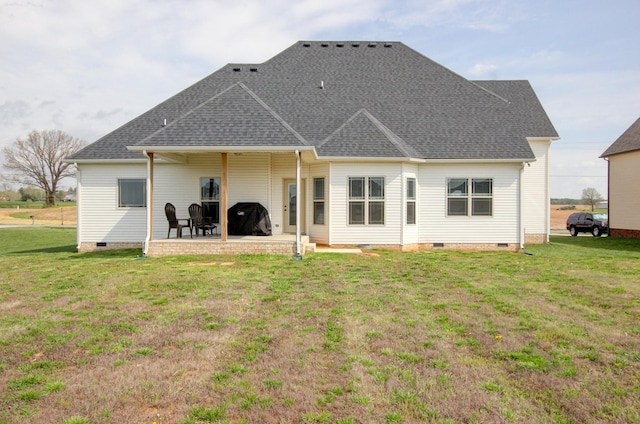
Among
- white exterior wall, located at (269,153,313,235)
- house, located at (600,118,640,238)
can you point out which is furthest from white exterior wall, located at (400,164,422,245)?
house, located at (600,118,640,238)

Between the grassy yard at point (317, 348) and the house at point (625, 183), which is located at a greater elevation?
the house at point (625, 183)

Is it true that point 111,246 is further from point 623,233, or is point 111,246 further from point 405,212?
point 623,233

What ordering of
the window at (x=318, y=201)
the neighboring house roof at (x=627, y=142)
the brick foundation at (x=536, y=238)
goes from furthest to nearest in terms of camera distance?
the neighboring house roof at (x=627, y=142)
the brick foundation at (x=536, y=238)
the window at (x=318, y=201)

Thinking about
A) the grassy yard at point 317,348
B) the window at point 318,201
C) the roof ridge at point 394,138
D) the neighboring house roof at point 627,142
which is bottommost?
the grassy yard at point 317,348

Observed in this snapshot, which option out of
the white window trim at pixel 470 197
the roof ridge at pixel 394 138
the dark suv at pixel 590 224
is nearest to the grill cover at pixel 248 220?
the roof ridge at pixel 394 138

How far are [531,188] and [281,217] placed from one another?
411 inches

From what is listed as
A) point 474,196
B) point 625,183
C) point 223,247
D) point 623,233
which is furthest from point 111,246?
point 625,183

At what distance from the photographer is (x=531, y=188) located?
18.9 meters

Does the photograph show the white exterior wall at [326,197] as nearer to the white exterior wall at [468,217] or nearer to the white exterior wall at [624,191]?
the white exterior wall at [468,217]

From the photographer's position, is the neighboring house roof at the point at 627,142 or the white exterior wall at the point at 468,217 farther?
the neighboring house roof at the point at 627,142

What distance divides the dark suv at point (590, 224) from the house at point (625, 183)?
1876 mm

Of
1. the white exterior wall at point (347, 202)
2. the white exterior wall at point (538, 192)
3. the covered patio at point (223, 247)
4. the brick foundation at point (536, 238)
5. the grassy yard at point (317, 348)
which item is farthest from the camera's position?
the brick foundation at point (536, 238)

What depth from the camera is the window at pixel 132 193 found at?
16.2m

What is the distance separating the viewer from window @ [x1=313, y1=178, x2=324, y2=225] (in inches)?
628
